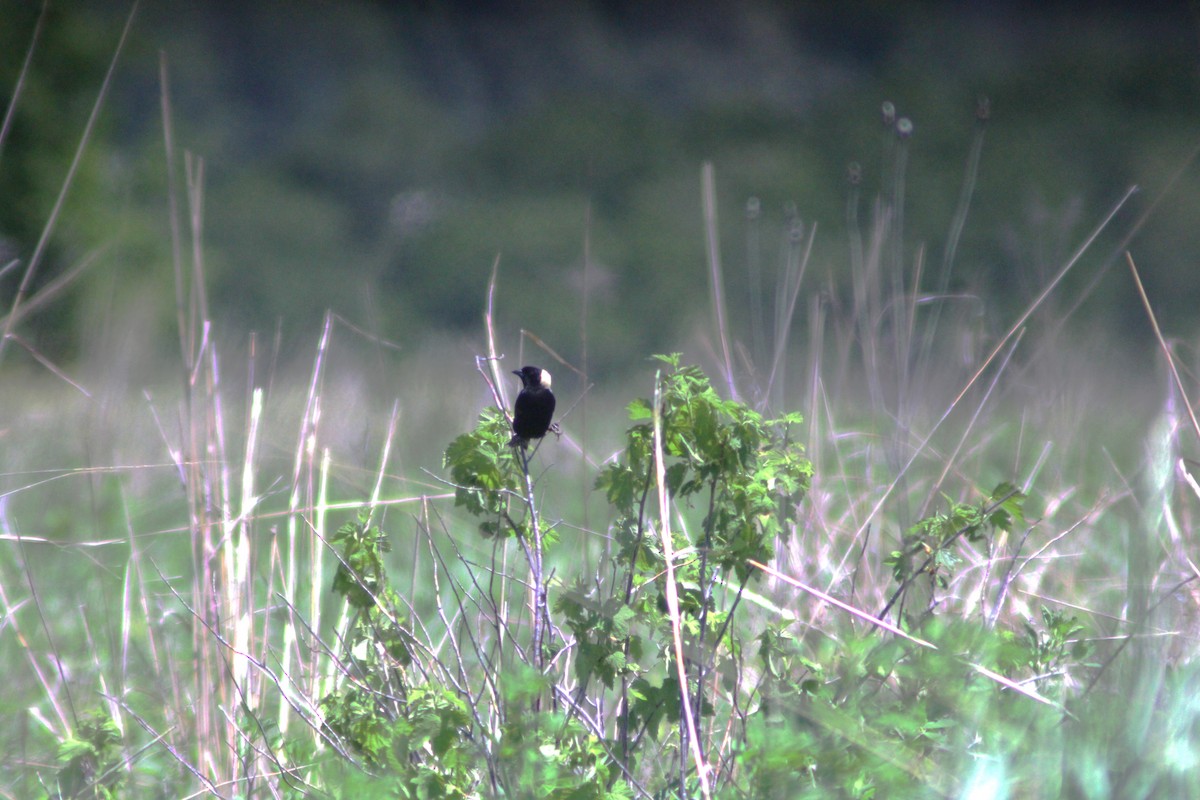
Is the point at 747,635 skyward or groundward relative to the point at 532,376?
groundward

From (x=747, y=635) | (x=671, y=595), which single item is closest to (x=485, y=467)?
(x=671, y=595)

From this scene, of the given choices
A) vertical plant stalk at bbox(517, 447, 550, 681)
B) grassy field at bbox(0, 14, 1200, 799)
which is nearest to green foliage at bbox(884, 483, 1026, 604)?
grassy field at bbox(0, 14, 1200, 799)

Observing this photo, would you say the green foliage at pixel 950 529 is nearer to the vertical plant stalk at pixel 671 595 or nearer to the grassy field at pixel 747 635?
the grassy field at pixel 747 635

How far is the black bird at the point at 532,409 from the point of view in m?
1.39

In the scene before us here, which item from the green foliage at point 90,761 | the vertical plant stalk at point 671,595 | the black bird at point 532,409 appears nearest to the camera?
the vertical plant stalk at point 671,595

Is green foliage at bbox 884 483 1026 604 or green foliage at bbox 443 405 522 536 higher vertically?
green foliage at bbox 443 405 522 536

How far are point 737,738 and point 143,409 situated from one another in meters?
4.35

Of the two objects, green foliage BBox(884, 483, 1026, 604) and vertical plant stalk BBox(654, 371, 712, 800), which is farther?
green foliage BBox(884, 483, 1026, 604)

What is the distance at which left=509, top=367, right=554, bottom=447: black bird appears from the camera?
1.39 metres

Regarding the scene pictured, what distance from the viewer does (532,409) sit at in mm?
1394

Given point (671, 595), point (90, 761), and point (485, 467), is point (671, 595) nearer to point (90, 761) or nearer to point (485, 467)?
point (485, 467)

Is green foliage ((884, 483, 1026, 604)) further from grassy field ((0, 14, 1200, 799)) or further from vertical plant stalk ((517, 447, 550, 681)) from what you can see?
vertical plant stalk ((517, 447, 550, 681))

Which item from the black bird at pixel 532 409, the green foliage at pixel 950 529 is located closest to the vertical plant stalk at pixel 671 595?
the black bird at pixel 532 409

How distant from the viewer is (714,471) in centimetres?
139
